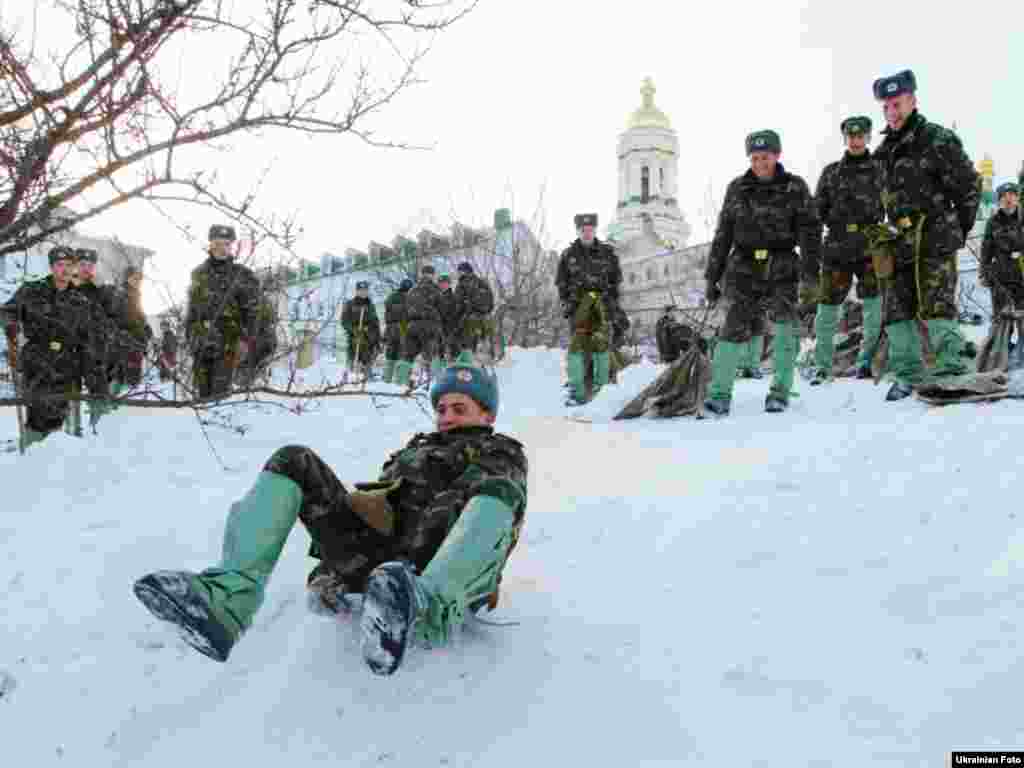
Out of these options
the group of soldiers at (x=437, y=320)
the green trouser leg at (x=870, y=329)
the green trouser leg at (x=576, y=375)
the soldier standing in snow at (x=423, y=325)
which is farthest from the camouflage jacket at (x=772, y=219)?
the soldier standing in snow at (x=423, y=325)

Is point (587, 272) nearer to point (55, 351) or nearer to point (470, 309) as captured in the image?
point (470, 309)

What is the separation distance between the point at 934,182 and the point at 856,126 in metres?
2.06

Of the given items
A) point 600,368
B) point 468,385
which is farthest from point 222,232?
point 600,368

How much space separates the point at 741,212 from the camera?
663 centimetres

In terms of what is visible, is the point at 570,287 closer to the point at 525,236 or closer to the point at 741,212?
the point at 741,212

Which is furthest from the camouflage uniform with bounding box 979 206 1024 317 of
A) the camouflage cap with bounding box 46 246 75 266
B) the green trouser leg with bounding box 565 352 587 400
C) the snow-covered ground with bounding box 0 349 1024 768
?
the camouflage cap with bounding box 46 246 75 266

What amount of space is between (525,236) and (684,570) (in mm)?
23545

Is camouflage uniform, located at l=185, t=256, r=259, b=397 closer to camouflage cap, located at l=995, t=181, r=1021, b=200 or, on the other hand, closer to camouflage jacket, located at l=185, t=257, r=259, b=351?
camouflage jacket, located at l=185, t=257, r=259, b=351

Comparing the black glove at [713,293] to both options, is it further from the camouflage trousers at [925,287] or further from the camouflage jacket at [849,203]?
the camouflage jacket at [849,203]

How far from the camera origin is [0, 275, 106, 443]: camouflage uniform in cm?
628

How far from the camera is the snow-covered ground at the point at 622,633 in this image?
7.84 feet

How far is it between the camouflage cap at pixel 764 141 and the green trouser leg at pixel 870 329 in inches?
91.0

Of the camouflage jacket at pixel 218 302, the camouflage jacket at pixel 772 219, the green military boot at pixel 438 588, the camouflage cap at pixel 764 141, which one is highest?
the camouflage cap at pixel 764 141

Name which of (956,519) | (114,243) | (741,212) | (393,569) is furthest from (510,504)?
(741,212)
